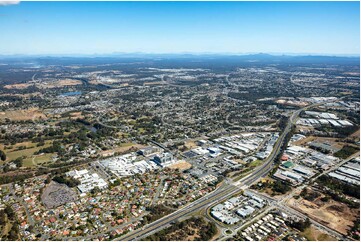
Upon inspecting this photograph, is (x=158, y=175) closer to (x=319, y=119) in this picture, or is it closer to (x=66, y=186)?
(x=66, y=186)

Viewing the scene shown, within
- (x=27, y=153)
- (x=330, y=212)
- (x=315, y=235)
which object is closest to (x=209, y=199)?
(x=315, y=235)

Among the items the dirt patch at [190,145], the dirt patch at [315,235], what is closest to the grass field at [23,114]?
the dirt patch at [190,145]

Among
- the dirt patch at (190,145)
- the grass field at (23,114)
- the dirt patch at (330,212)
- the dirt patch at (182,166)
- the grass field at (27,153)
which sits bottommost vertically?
the grass field at (23,114)

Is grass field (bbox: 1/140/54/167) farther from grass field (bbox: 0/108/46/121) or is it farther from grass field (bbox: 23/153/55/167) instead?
grass field (bbox: 0/108/46/121)

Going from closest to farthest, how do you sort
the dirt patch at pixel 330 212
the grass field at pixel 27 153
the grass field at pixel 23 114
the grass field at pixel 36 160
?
1. the dirt patch at pixel 330 212
2. the grass field at pixel 36 160
3. the grass field at pixel 27 153
4. the grass field at pixel 23 114

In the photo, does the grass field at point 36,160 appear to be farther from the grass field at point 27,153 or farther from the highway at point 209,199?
the highway at point 209,199

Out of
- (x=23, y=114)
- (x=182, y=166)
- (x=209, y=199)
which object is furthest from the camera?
(x=23, y=114)

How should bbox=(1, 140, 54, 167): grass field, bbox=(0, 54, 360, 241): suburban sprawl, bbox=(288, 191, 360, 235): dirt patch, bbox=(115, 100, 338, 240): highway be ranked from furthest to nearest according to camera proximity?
bbox=(1, 140, 54, 167): grass field
bbox=(288, 191, 360, 235): dirt patch
bbox=(0, 54, 360, 241): suburban sprawl
bbox=(115, 100, 338, 240): highway

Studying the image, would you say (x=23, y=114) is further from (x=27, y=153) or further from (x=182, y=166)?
(x=182, y=166)

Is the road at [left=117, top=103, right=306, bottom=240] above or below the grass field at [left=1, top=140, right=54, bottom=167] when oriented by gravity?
above

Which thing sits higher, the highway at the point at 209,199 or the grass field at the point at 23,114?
the highway at the point at 209,199

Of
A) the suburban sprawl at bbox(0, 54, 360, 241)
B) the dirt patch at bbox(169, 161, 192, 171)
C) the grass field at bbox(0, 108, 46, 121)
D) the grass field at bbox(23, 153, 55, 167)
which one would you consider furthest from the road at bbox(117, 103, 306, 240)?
the grass field at bbox(0, 108, 46, 121)

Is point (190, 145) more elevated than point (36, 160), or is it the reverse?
point (190, 145)
